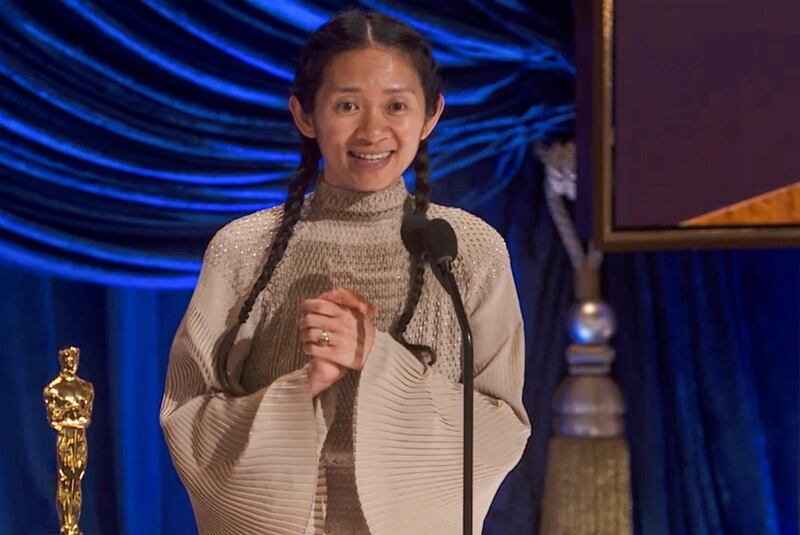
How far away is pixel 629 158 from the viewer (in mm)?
2717

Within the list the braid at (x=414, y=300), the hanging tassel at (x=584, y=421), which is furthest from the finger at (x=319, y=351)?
the hanging tassel at (x=584, y=421)

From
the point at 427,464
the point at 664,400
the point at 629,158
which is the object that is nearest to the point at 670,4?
the point at 629,158

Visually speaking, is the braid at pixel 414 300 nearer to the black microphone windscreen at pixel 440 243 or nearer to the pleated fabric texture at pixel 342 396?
the pleated fabric texture at pixel 342 396

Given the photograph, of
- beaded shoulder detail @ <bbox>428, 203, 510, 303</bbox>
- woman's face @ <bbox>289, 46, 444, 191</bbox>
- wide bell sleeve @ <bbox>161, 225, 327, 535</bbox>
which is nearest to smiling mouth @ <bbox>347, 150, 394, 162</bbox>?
woman's face @ <bbox>289, 46, 444, 191</bbox>

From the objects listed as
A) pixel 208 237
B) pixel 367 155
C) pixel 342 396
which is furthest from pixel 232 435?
pixel 208 237

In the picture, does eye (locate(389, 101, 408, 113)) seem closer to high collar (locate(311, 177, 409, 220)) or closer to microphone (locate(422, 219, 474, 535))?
high collar (locate(311, 177, 409, 220))

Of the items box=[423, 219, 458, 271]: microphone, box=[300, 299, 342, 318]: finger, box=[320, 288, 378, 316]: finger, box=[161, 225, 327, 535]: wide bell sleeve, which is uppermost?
box=[423, 219, 458, 271]: microphone

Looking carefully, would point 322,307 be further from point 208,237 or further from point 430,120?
point 208,237

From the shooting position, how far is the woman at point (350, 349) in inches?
58.6

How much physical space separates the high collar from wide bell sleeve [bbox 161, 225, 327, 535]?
0.48 feet

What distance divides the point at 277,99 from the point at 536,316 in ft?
2.51

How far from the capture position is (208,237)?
8.80ft

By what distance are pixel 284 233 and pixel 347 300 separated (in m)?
0.19

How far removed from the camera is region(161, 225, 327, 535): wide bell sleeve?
4.87 feet
